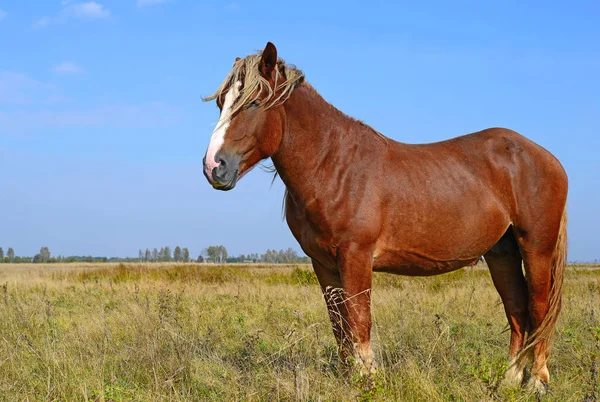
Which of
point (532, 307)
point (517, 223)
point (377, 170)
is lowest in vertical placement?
point (532, 307)

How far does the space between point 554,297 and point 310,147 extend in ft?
8.61

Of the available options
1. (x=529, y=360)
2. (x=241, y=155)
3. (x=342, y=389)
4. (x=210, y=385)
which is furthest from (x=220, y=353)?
(x=529, y=360)

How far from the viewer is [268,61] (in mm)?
3928

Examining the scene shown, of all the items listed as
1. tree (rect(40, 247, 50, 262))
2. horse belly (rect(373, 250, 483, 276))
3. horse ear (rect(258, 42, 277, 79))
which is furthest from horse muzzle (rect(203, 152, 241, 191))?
tree (rect(40, 247, 50, 262))

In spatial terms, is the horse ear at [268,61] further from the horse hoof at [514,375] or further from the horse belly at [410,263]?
the horse hoof at [514,375]

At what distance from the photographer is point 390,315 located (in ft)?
23.2

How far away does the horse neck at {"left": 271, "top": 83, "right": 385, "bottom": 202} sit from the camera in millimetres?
4059

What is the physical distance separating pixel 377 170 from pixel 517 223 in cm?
151

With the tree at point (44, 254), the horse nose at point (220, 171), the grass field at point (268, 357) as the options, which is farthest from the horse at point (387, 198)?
the tree at point (44, 254)

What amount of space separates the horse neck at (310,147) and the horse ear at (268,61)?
27 centimetres

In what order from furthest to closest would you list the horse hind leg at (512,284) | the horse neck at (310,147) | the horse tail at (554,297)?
the horse hind leg at (512,284)
the horse tail at (554,297)
the horse neck at (310,147)

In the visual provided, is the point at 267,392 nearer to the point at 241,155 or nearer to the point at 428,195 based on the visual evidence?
the point at 241,155

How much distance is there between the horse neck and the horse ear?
0.27 m

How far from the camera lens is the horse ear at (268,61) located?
3846 millimetres
